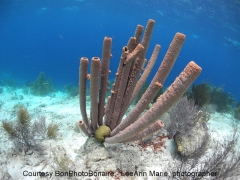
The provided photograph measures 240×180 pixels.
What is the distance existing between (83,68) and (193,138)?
3288 mm

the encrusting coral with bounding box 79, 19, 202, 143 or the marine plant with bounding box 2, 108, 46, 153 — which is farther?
the marine plant with bounding box 2, 108, 46, 153

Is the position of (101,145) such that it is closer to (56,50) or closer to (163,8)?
(163,8)

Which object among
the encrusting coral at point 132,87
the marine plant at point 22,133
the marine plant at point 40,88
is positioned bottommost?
the marine plant at point 22,133

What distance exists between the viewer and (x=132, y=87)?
3.56m

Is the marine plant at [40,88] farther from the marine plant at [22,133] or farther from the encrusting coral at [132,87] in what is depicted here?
the encrusting coral at [132,87]

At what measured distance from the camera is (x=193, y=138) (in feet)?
14.4

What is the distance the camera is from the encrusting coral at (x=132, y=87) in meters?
2.18

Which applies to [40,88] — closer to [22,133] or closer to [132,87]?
[22,133]

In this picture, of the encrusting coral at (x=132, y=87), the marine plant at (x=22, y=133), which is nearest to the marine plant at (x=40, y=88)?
the marine plant at (x=22, y=133)

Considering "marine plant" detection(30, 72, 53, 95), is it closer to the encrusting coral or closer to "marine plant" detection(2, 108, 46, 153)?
Answer: "marine plant" detection(2, 108, 46, 153)

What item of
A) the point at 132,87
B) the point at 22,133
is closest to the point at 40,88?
the point at 22,133

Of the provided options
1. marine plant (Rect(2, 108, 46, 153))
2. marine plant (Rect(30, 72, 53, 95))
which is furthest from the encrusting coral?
marine plant (Rect(30, 72, 53, 95))

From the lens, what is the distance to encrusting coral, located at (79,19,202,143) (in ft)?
7.16

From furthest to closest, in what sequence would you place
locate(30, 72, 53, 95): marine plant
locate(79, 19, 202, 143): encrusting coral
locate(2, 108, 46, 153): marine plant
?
locate(30, 72, 53, 95): marine plant → locate(2, 108, 46, 153): marine plant → locate(79, 19, 202, 143): encrusting coral
